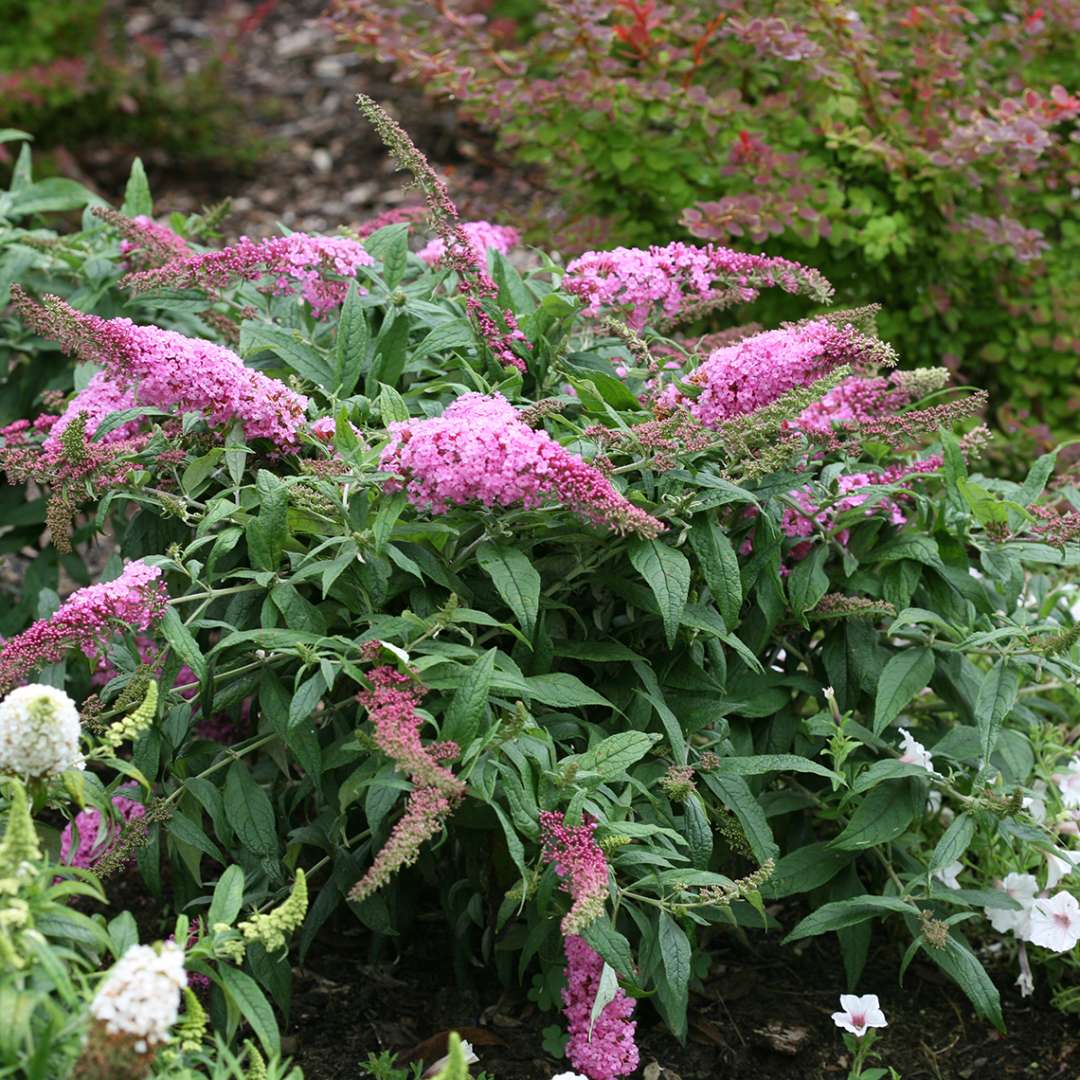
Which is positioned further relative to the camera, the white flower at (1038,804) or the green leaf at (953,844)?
the white flower at (1038,804)

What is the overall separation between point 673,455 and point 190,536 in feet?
3.16

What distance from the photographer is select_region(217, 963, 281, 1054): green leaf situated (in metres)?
2.07

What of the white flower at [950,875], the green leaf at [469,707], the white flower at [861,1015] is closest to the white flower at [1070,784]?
the white flower at [950,875]

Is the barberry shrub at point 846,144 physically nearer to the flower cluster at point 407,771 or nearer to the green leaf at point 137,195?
the green leaf at point 137,195

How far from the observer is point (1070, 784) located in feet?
9.77

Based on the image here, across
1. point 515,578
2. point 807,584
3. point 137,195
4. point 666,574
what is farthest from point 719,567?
point 137,195

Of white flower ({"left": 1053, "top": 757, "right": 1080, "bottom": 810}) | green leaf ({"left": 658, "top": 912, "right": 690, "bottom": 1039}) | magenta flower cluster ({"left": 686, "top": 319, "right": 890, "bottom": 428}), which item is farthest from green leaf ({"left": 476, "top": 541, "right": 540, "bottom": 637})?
white flower ({"left": 1053, "top": 757, "right": 1080, "bottom": 810})

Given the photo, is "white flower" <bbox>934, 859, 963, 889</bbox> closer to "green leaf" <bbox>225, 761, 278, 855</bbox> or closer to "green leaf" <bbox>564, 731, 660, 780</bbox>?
"green leaf" <bbox>564, 731, 660, 780</bbox>

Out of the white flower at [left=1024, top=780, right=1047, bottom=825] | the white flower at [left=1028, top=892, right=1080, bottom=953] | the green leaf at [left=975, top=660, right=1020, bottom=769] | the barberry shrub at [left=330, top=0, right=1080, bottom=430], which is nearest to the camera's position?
the green leaf at [left=975, top=660, right=1020, bottom=769]

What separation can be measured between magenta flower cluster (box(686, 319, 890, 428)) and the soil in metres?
1.15

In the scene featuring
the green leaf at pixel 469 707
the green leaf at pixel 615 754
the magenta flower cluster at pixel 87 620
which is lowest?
the green leaf at pixel 615 754

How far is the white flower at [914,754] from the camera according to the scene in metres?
2.76

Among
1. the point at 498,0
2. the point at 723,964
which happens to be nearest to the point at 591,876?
the point at 723,964

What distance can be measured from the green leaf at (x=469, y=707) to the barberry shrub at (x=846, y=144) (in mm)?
1930
